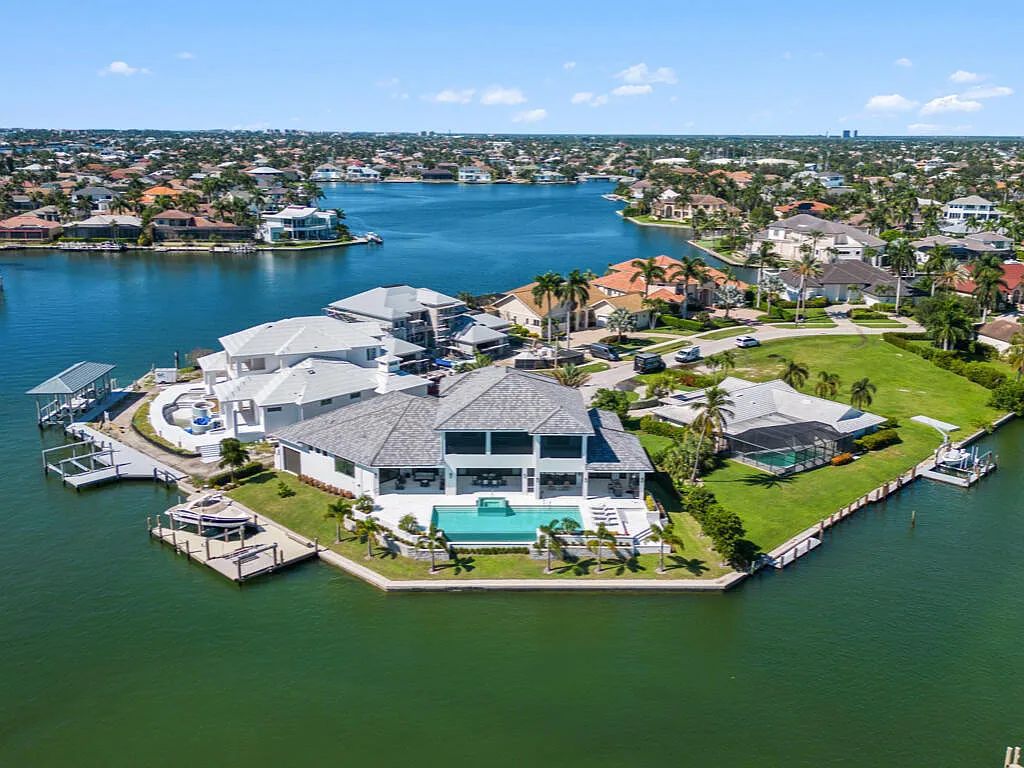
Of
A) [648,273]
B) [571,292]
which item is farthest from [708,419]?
Answer: [648,273]

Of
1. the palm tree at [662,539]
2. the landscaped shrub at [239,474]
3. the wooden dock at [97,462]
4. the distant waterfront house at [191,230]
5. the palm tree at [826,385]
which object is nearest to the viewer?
the palm tree at [662,539]

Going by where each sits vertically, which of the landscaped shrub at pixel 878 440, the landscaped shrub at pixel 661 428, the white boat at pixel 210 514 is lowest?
the white boat at pixel 210 514

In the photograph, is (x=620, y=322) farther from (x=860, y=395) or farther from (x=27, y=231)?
(x=27, y=231)

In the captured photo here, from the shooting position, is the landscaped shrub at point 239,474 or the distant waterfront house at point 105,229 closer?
the landscaped shrub at point 239,474

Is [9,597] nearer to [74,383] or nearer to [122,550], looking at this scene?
[122,550]

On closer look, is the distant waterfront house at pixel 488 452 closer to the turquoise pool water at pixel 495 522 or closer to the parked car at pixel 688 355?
the turquoise pool water at pixel 495 522

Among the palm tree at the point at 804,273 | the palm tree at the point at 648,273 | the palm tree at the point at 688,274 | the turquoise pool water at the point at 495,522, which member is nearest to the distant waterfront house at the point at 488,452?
the turquoise pool water at the point at 495,522

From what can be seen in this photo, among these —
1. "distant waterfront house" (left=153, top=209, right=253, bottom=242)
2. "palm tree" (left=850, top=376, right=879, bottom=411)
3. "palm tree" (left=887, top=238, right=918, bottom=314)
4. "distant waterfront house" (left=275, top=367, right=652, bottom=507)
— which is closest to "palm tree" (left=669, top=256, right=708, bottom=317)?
"palm tree" (left=887, top=238, right=918, bottom=314)

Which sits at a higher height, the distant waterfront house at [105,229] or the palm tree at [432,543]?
the distant waterfront house at [105,229]
